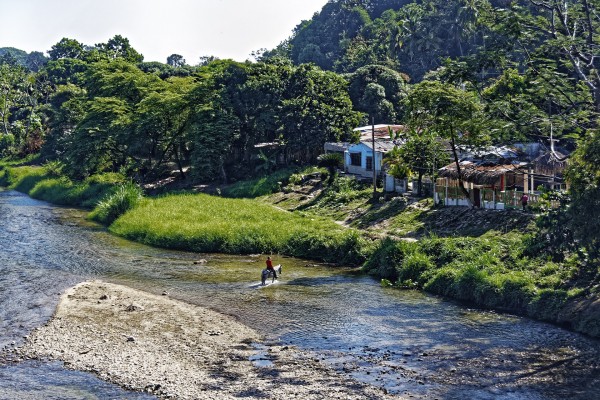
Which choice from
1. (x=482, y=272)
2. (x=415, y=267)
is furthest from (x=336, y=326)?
(x=415, y=267)

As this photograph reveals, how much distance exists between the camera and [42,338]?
96.0ft

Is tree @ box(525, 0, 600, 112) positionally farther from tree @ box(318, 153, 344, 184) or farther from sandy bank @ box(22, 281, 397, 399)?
tree @ box(318, 153, 344, 184)

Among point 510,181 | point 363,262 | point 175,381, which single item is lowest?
point 175,381

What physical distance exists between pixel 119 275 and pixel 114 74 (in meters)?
45.2

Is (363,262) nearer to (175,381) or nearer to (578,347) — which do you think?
(578,347)

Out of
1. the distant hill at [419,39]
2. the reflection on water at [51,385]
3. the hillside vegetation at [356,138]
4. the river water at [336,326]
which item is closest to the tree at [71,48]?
the hillside vegetation at [356,138]

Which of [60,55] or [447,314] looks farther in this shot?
[60,55]

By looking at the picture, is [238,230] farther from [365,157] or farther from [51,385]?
[51,385]

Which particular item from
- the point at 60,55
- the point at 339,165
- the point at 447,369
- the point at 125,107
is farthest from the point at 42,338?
the point at 60,55

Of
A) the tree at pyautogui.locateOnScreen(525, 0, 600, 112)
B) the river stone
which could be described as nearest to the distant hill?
the tree at pyautogui.locateOnScreen(525, 0, 600, 112)

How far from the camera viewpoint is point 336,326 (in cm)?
3064

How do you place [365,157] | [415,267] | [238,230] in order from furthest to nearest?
1. [365,157]
2. [238,230]
3. [415,267]

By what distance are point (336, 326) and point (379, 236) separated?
15188 mm

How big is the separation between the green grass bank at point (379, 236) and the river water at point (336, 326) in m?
1.41
